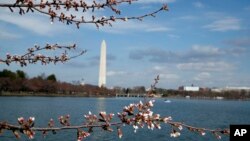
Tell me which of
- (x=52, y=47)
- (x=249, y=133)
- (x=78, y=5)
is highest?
(x=78, y=5)

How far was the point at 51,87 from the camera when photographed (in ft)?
496

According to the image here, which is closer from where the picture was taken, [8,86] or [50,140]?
[50,140]

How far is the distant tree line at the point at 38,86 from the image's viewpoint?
129625 millimetres

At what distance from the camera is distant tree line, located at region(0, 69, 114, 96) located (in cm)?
12962

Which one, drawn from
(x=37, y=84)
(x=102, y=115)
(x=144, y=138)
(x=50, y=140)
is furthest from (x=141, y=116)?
(x=37, y=84)

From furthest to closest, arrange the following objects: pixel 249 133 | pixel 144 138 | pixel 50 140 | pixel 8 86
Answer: pixel 8 86 → pixel 144 138 → pixel 50 140 → pixel 249 133

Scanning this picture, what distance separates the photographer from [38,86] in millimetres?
144125

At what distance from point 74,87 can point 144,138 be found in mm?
143368

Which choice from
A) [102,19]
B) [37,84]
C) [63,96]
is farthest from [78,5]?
[63,96]

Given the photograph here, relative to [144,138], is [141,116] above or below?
above

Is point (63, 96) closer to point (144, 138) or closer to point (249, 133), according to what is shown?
point (144, 138)

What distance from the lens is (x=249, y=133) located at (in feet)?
13.2

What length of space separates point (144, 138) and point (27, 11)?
88.6 feet

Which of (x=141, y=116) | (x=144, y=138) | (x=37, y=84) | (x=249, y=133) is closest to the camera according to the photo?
(x=141, y=116)
